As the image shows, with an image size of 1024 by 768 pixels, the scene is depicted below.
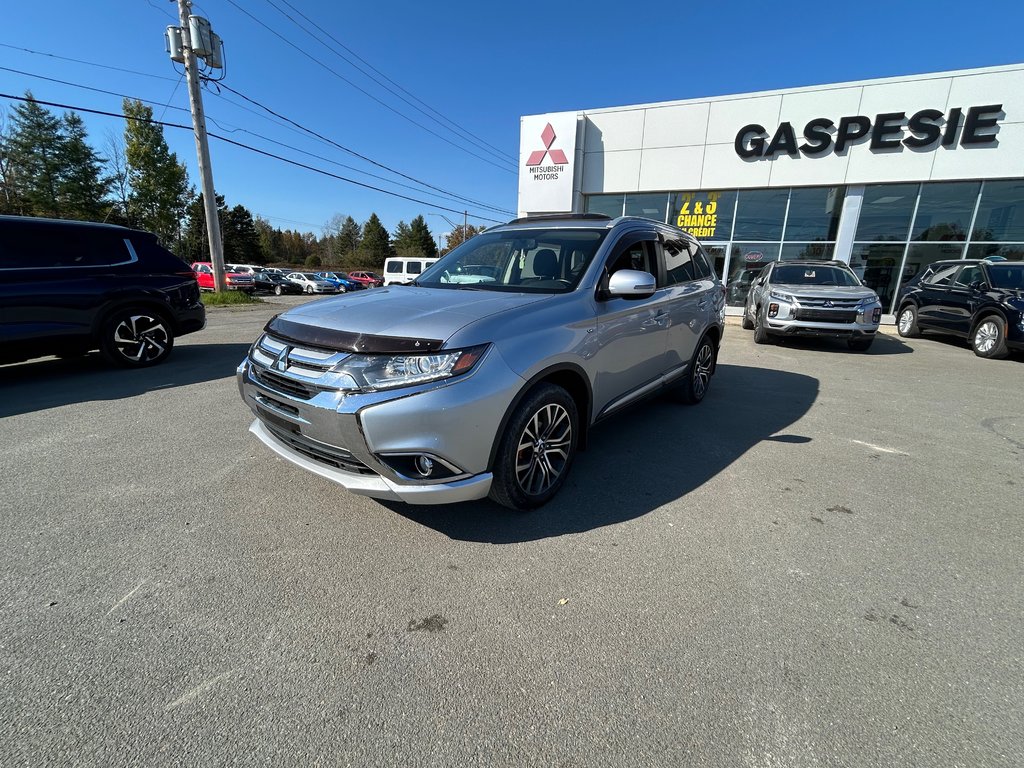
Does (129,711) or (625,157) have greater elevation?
(625,157)

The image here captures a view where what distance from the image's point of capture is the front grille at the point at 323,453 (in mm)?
2344

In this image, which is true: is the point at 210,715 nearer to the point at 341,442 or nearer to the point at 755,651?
the point at 341,442

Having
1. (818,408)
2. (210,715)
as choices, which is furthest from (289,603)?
(818,408)

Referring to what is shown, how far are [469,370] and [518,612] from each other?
113cm

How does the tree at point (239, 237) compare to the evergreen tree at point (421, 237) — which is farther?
the evergreen tree at point (421, 237)

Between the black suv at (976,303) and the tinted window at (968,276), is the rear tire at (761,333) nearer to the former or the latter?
the black suv at (976,303)

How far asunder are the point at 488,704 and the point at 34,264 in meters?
6.76

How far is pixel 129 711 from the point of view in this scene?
1562 millimetres

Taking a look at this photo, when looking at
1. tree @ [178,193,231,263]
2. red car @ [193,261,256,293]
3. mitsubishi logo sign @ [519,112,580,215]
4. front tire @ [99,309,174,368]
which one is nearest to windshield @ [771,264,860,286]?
mitsubishi logo sign @ [519,112,580,215]

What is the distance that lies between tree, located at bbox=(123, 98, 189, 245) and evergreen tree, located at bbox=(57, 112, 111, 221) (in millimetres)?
2159

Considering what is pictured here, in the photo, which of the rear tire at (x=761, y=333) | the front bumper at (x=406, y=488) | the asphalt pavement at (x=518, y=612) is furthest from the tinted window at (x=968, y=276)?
the front bumper at (x=406, y=488)

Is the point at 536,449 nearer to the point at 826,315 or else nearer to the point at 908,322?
the point at 826,315

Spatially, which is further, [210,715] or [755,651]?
[755,651]

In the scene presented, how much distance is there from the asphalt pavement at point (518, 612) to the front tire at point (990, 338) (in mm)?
6272
